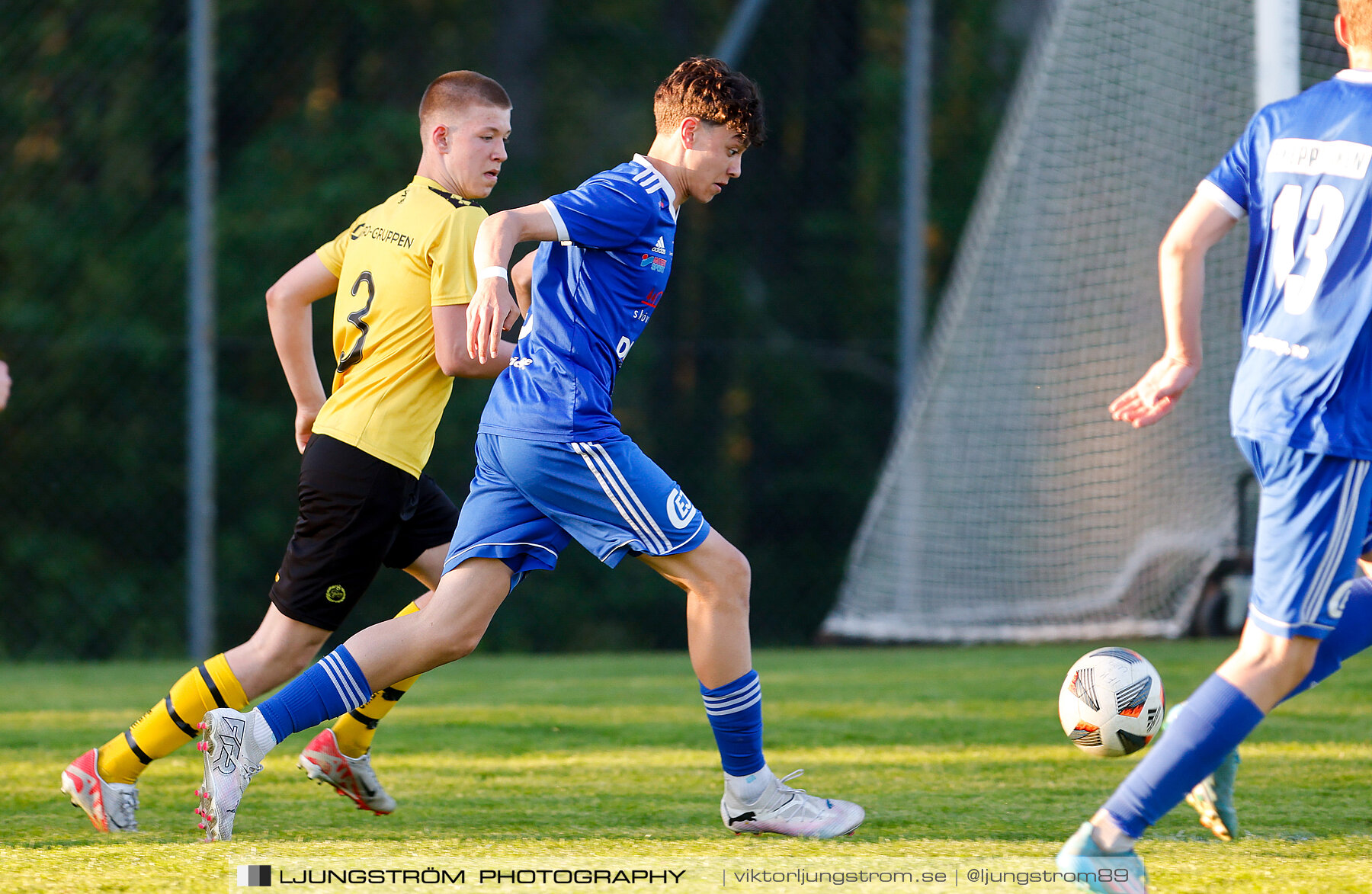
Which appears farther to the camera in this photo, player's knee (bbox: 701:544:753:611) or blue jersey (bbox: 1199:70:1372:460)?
player's knee (bbox: 701:544:753:611)

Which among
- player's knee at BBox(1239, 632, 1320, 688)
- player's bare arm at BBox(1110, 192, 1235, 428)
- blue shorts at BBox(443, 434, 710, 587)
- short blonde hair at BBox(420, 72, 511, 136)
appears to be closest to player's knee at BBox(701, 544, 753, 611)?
blue shorts at BBox(443, 434, 710, 587)

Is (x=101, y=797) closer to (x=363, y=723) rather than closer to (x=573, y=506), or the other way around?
(x=363, y=723)

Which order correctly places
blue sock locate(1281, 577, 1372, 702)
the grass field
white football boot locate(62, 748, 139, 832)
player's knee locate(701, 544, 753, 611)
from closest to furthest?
the grass field
blue sock locate(1281, 577, 1372, 702)
player's knee locate(701, 544, 753, 611)
white football boot locate(62, 748, 139, 832)

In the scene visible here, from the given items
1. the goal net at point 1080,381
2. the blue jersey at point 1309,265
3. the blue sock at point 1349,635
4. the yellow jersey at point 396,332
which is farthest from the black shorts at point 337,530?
the goal net at point 1080,381

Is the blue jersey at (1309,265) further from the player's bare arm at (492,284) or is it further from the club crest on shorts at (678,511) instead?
the player's bare arm at (492,284)

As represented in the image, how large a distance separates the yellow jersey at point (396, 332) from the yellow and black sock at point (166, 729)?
654 mm

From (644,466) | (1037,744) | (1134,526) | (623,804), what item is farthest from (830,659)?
(644,466)

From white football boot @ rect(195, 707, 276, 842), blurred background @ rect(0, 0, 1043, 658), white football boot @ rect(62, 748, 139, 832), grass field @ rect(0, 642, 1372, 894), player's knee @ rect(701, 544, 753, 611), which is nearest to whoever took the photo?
grass field @ rect(0, 642, 1372, 894)

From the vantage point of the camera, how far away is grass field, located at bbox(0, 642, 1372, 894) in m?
2.73

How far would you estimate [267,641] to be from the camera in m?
3.45

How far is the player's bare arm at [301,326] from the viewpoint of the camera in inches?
147

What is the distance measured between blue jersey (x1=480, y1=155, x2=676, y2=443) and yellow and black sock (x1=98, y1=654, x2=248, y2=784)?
0.90m

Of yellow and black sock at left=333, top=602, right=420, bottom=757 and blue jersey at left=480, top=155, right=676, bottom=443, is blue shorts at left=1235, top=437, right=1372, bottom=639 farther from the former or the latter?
yellow and black sock at left=333, top=602, right=420, bottom=757

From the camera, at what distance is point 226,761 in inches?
122
